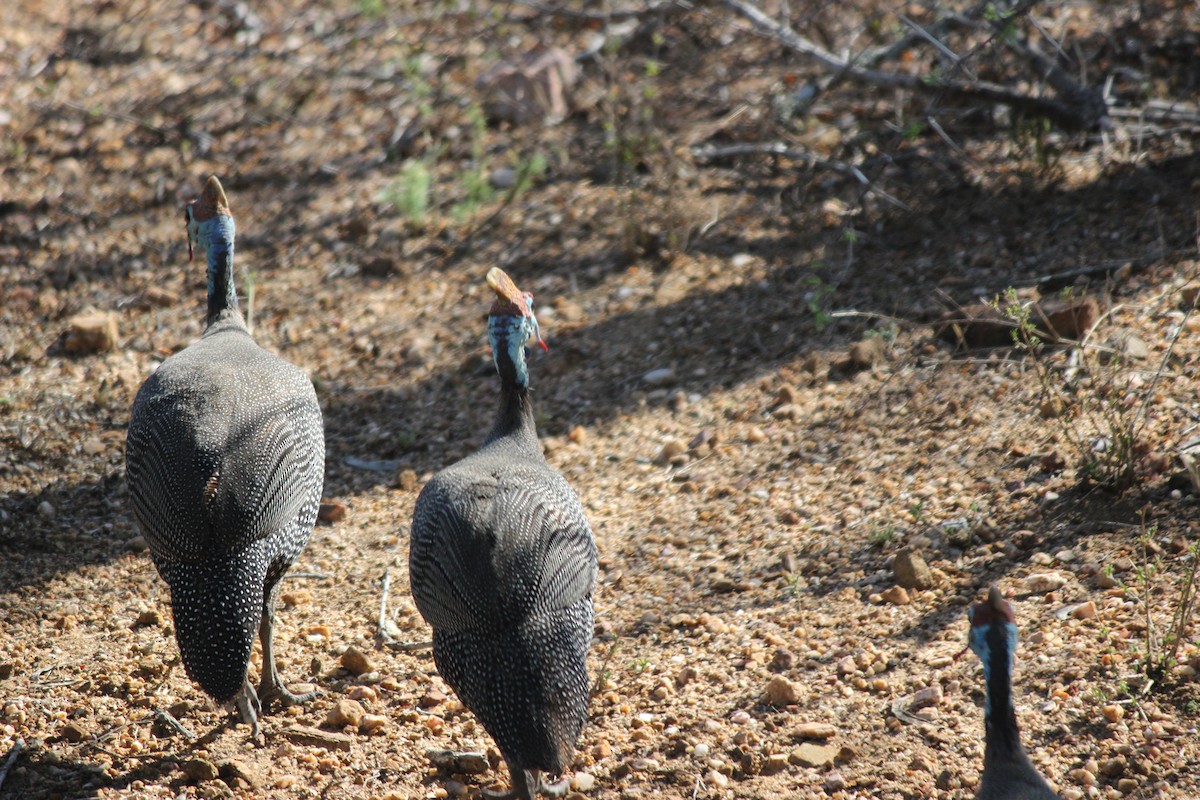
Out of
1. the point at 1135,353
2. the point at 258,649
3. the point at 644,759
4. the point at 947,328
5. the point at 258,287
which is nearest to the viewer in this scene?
the point at 644,759

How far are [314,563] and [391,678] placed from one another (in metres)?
0.94

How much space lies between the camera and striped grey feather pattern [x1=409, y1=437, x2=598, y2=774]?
345cm

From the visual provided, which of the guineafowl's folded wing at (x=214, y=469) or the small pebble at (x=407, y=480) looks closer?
the guineafowl's folded wing at (x=214, y=469)

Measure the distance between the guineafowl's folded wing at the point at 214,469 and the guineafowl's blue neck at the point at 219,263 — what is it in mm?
888

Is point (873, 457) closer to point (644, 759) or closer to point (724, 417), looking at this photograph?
point (724, 417)

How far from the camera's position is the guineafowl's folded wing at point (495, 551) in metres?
3.52

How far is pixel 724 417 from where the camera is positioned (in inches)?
224

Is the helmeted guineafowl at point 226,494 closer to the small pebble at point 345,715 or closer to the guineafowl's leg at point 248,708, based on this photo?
the guineafowl's leg at point 248,708

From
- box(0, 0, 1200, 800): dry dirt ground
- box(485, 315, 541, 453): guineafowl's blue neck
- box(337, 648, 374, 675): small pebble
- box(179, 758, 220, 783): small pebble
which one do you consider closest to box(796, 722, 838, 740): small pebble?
box(0, 0, 1200, 800): dry dirt ground

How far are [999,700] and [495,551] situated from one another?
1500 millimetres

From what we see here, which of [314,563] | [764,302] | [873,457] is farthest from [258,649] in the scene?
[764,302]

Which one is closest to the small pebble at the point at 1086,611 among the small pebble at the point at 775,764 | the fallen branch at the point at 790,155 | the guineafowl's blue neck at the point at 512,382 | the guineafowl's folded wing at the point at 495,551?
the small pebble at the point at 775,764

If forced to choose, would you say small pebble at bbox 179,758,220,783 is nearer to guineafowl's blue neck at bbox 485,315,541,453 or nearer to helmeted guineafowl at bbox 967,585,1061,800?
guineafowl's blue neck at bbox 485,315,541,453

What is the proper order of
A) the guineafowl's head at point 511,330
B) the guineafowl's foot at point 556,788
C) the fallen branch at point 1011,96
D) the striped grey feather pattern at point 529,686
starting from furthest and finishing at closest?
the fallen branch at point 1011,96, the guineafowl's head at point 511,330, the guineafowl's foot at point 556,788, the striped grey feather pattern at point 529,686
